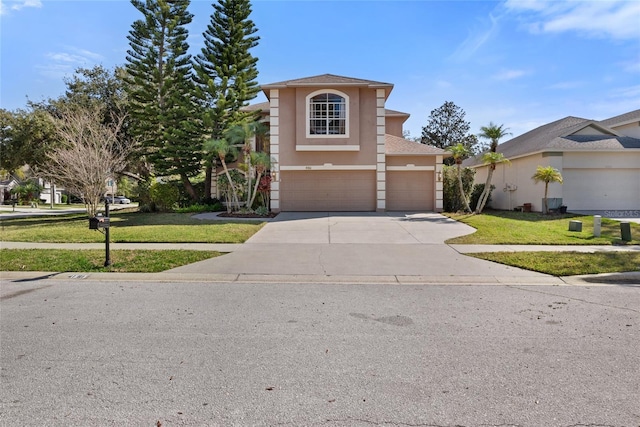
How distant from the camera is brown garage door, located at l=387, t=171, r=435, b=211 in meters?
22.0

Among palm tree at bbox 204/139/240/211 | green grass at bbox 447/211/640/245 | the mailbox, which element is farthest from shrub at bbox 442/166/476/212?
the mailbox

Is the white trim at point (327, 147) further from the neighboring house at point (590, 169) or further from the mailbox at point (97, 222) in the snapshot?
the mailbox at point (97, 222)

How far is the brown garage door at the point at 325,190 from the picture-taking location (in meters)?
21.5

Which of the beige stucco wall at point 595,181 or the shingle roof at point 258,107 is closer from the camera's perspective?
the beige stucco wall at point 595,181

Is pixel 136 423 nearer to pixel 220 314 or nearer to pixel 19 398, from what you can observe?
pixel 19 398

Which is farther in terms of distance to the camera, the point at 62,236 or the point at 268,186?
the point at 268,186

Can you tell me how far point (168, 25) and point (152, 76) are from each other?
3109 mm

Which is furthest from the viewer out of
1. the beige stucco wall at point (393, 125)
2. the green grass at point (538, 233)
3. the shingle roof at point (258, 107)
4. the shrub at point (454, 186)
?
the beige stucco wall at point (393, 125)

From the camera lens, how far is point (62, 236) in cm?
1247

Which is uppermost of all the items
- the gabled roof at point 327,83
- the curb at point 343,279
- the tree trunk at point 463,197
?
the gabled roof at point 327,83

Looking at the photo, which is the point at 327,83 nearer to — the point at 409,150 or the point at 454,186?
the point at 409,150

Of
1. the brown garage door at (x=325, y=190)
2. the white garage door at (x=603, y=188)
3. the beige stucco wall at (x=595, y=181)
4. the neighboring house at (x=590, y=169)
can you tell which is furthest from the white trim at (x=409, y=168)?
the white garage door at (x=603, y=188)

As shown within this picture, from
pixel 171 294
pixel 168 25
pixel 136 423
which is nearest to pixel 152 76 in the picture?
pixel 168 25

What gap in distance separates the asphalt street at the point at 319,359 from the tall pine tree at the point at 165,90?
17201 mm
